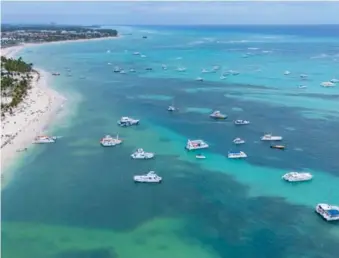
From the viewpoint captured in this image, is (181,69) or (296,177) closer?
(296,177)

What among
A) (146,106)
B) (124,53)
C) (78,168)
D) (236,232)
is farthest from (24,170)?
(124,53)

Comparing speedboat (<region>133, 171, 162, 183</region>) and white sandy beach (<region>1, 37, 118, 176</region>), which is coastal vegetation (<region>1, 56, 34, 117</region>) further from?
speedboat (<region>133, 171, 162, 183</region>)

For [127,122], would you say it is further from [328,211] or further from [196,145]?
A: [328,211]

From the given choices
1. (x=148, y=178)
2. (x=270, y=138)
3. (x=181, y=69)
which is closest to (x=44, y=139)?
(x=148, y=178)

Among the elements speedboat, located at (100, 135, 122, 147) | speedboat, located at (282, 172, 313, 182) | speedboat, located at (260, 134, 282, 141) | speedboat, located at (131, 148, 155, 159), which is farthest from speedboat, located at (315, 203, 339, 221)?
speedboat, located at (100, 135, 122, 147)

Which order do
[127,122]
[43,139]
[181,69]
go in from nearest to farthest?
[43,139] → [127,122] → [181,69]

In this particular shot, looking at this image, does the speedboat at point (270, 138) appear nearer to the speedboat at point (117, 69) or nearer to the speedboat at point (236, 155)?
the speedboat at point (236, 155)

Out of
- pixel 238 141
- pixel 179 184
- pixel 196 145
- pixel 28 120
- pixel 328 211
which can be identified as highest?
pixel 28 120
